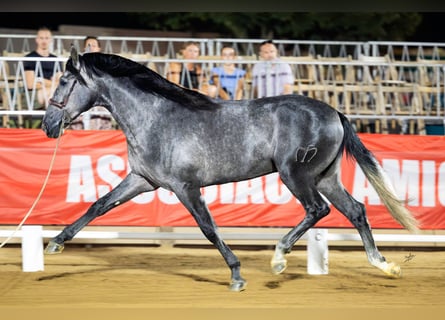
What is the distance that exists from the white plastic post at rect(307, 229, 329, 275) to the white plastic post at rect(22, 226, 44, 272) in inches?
118

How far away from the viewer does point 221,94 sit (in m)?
12.1

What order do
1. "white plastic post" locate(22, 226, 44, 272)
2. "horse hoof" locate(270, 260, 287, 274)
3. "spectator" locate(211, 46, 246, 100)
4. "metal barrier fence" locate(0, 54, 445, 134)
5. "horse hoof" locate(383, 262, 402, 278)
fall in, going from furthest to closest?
"spectator" locate(211, 46, 246, 100)
"metal barrier fence" locate(0, 54, 445, 134)
"white plastic post" locate(22, 226, 44, 272)
"horse hoof" locate(383, 262, 402, 278)
"horse hoof" locate(270, 260, 287, 274)

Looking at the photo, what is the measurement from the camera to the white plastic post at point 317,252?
9.04 m

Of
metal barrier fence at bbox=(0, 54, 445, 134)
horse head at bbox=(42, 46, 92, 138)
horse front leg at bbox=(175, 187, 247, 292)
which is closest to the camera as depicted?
horse front leg at bbox=(175, 187, 247, 292)

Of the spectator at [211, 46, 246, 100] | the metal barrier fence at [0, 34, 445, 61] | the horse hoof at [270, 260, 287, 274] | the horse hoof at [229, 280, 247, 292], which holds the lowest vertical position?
the horse hoof at [229, 280, 247, 292]

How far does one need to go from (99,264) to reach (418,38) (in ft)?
60.1

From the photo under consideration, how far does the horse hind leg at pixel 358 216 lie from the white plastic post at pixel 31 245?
10.4 ft

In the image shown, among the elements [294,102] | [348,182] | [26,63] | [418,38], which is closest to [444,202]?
[348,182]

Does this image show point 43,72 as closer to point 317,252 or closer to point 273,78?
point 273,78

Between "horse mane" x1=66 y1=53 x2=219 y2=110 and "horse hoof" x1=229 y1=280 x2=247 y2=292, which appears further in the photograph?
"horse mane" x1=66 y1=53 x2=219 y2=110

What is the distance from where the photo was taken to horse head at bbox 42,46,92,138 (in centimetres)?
805

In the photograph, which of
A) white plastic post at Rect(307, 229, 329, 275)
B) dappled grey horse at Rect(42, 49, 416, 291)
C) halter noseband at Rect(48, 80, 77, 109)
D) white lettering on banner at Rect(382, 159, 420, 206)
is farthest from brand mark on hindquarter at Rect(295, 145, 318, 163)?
white lettering on banner at Rect(382, 159, 420, 206)

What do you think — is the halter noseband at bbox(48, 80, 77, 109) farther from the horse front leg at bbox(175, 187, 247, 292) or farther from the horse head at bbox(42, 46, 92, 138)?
the horse front leg at bbox(175, 187, 247, 292)

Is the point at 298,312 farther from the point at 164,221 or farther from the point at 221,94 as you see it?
the point at 221,94
